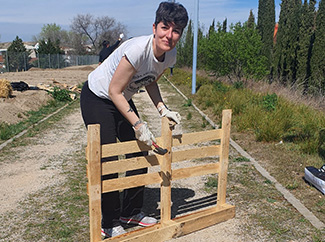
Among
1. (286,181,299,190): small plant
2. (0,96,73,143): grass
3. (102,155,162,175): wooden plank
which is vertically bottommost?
(286,181,299,190): small plant

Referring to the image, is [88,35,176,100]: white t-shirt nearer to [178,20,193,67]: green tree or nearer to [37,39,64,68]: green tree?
[178,20,193,67]: green tree

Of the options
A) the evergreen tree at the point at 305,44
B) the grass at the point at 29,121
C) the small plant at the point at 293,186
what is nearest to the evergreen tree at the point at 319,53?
the evergreen tree at the point at 305,44

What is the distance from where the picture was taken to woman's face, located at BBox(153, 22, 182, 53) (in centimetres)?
264

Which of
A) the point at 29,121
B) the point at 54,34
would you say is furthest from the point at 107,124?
the point at 54,34

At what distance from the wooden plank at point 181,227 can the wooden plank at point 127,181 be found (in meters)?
0.43

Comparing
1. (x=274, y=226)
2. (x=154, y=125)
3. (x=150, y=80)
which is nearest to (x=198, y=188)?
(x=274, y=226)

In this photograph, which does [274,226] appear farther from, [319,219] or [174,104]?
[174,104]

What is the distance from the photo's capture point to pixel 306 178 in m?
4.42

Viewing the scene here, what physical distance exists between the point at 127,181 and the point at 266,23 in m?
21.0

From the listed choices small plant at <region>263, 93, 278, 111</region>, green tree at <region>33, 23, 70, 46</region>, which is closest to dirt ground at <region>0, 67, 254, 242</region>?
small plant at <region>263, 93, 278, 111</region>

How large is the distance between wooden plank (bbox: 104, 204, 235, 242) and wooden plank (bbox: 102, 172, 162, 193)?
1.40 feet

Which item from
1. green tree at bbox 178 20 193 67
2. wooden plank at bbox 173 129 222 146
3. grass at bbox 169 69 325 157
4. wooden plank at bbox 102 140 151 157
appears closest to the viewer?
wooden plank at bbox 102 140 151 157

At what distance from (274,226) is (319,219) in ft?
1.69

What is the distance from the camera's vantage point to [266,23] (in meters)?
21.5
